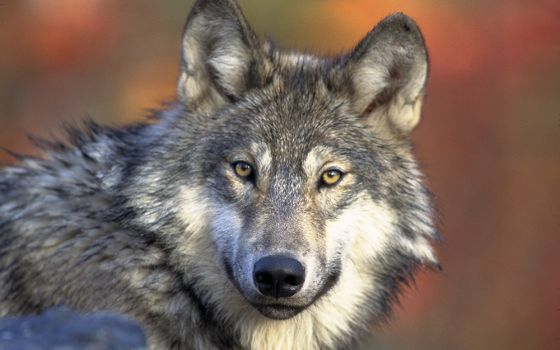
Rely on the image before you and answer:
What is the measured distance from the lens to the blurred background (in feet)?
37.3

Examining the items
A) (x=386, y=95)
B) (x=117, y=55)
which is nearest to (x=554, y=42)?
(x=117, y=55)

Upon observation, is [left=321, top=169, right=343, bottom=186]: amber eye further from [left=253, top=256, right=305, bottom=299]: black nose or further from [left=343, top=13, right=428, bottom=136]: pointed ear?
[left=253, top=256, right=305, bottom=299]: black nose

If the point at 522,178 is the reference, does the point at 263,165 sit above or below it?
above

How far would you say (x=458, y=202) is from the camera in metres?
12.1

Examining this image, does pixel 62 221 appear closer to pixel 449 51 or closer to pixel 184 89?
pixel 184 89

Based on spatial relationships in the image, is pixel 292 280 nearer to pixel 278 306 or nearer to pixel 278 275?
pixel 278 275

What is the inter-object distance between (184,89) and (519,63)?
8.20m

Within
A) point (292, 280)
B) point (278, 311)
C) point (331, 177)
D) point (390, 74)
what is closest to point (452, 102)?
point (390, 74)

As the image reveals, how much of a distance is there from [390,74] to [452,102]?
24.8 ft

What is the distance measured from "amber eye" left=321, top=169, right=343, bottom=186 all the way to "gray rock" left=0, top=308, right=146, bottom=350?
148 centimetres

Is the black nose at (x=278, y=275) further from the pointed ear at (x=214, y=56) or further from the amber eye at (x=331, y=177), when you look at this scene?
A: the pointed ear at (x=214, y=56)

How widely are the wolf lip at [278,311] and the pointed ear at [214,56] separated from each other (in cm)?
107

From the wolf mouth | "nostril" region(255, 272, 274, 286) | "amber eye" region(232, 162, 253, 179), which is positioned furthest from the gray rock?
"amber eye" region(232, 162, 253, 179)

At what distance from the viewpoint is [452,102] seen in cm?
1253
